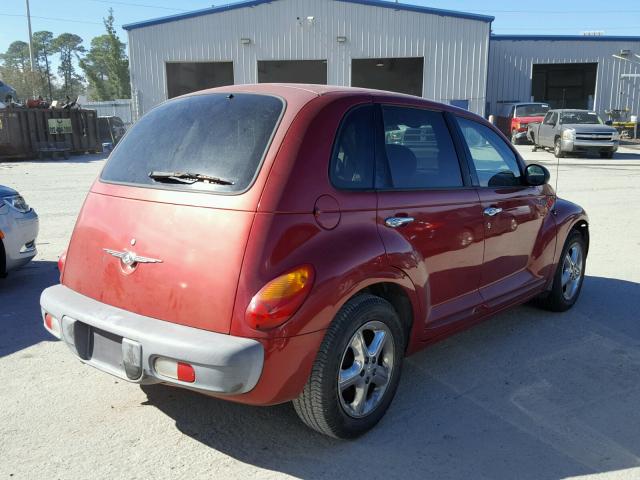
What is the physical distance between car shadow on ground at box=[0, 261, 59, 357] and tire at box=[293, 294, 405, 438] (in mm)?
2548

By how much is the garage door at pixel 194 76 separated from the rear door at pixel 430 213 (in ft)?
90.4

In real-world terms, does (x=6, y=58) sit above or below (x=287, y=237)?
above

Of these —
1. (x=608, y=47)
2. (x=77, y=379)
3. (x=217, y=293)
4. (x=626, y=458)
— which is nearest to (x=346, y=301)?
(x=217, y=293)

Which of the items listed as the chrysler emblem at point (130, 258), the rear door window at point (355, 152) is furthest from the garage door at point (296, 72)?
the chrysler emblem at point (130, 258)

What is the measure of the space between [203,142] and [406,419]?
1897mm

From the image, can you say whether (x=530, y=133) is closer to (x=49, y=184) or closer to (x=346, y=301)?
(x=49, y=184)

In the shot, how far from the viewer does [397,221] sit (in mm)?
3217

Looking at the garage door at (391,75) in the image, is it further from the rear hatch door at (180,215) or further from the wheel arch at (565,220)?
the rear hatch door at (180,215)

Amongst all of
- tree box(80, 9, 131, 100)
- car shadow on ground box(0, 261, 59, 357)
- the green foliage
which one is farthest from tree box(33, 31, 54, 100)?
car shadow on ground box(0, 261, 59, 357)

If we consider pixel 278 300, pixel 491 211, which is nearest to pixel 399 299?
pixel 278 300

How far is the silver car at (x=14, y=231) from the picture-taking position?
5491 mm

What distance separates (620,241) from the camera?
26.0ft

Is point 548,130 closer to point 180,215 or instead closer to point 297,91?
point 297,91

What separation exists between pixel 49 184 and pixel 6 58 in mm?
129549
